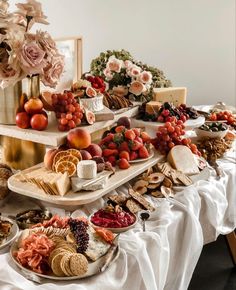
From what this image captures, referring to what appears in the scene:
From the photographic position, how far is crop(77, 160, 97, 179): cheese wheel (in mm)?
1487

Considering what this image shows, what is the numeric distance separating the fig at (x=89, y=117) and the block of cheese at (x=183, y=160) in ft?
1.04

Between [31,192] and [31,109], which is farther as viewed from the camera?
[31,109]

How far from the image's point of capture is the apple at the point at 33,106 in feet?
5.41

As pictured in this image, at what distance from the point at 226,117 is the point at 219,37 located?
1.39m

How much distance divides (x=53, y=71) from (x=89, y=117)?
25 cm

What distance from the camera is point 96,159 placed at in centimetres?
160

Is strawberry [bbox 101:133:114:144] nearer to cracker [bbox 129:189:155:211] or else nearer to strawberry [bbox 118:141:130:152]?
strawberry [bbox 118:141:130:152]

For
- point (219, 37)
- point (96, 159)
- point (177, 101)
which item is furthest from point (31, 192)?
point (219, 37)

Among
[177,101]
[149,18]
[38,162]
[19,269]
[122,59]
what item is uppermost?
[149,18]

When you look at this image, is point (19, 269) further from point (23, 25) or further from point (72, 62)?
point (72, 62)

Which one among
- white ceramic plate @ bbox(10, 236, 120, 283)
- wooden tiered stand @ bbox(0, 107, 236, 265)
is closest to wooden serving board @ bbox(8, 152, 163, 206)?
wooden tiered stand @ bbox(0, 107, 236, 265)

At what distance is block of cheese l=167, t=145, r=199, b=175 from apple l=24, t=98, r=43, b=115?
1.70 ft

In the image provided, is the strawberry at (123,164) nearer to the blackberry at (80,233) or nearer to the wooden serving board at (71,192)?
the wooden serving board at (71,192)

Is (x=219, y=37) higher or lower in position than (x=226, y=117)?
higher
